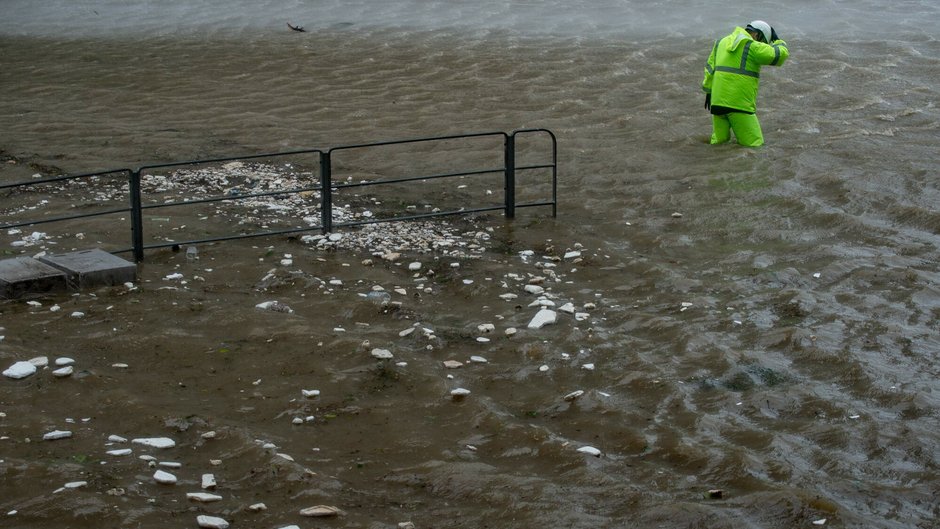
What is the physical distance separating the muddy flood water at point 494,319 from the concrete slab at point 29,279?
0.48 ft

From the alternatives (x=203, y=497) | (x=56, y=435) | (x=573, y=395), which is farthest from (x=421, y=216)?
(x=203, y=497)

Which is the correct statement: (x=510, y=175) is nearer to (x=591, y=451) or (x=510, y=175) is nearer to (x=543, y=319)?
(x=543, y=319)

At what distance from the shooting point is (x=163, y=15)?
23.5 m

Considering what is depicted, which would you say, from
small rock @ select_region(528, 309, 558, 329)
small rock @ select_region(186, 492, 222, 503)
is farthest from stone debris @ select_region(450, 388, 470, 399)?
small rock @ select_region(186, 492, 222, 503)

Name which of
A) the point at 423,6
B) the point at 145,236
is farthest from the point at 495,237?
the point at 423,6

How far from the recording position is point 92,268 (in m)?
8.30

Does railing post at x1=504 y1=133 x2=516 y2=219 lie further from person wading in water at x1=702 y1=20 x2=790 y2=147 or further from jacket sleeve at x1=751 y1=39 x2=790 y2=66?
jacket sleeve at x1=751 y1=39 x2=790 y2=66

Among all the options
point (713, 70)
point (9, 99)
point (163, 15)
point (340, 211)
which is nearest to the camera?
point (340, 211)

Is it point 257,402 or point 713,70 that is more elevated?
point 713,70

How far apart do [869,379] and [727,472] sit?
1539mm

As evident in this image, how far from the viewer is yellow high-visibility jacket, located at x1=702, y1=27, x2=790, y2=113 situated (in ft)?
41.5

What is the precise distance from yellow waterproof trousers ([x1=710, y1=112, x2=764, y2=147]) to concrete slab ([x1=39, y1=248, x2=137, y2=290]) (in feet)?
22.8

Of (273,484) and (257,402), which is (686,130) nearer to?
(257,402)

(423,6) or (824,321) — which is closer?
(824,321)
